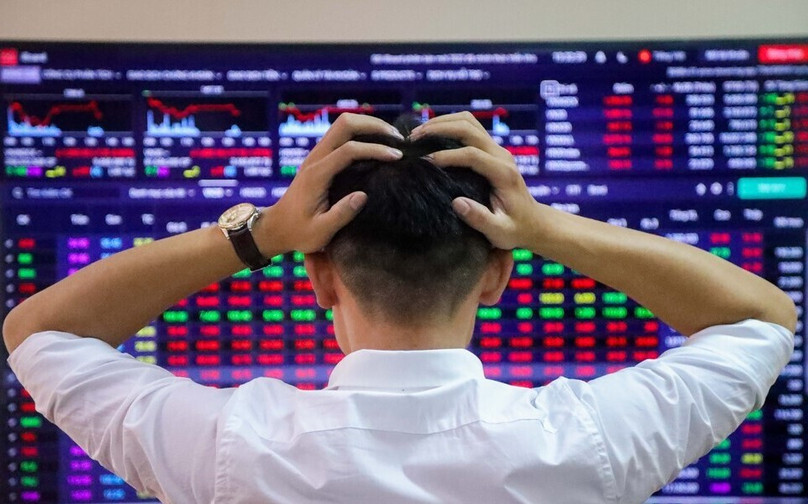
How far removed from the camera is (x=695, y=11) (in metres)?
1.46

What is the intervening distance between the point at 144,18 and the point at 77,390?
0.92 metres

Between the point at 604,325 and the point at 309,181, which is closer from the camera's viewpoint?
the point at 309,181

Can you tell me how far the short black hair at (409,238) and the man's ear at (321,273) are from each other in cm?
3

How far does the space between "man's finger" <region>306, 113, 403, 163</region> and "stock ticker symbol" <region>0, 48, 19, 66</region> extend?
2.95 feet

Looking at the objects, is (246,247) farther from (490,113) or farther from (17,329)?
(490,113)

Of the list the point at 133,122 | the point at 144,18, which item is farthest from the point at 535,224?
the point at 144,18

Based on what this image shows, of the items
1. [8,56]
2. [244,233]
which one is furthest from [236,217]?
[8,56]

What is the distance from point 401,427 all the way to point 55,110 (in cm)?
106

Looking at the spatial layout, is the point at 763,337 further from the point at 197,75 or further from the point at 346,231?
the point at 197,75

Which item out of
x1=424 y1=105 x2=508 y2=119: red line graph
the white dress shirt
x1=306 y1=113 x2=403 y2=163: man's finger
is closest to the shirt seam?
the white dress shirt

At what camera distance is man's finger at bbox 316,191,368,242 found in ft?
2.51

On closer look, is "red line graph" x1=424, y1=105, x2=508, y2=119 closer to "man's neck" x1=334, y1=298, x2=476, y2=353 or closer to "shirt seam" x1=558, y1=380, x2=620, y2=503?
"man's neck" x1=334, y1=298, x2=476, y2=353

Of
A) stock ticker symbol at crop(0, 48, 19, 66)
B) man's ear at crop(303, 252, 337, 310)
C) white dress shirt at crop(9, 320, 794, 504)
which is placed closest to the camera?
white dress shirt at crop(9, 320, 794, 504)

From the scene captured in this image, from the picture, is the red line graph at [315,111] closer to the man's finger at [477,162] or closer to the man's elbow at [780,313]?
the man's finger at [477,162]
